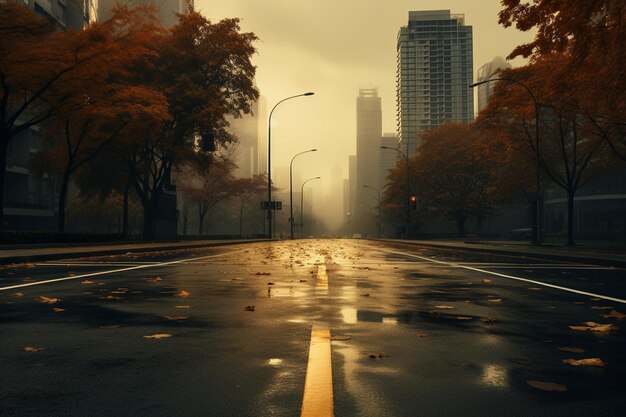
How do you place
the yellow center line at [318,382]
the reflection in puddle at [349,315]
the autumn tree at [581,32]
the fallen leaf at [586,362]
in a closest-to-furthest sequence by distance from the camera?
the yellow center line at [318,382] → the fallen leaf at [586,362] → the reflection in puddle at [349,315] → the autumn tree at [581,32]

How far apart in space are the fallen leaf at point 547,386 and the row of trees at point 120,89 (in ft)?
90.3

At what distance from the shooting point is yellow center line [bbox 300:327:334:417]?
10.4ft

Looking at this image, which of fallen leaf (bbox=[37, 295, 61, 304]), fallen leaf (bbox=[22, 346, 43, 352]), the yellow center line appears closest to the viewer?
the yellow center line

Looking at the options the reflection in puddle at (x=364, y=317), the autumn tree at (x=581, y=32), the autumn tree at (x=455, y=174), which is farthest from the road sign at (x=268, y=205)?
the reflection in puddle at (x=364, y=317)

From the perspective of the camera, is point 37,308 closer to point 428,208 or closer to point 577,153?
point 577,153

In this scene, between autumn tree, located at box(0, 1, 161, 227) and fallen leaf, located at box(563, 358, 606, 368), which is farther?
autumn tree, located at box(0, 1, 161, 227)

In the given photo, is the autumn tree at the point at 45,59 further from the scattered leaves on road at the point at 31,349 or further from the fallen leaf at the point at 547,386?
the fallen leaf at the point at 547,386

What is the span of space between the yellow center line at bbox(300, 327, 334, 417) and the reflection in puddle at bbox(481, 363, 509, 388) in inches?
40.7

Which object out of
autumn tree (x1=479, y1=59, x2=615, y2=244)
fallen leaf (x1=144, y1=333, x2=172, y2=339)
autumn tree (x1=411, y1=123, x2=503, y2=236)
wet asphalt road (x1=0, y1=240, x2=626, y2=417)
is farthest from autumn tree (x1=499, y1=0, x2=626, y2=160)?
autumn tree (x1=411, y1=123, x2=503, y2=236)

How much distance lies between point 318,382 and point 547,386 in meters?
1.44

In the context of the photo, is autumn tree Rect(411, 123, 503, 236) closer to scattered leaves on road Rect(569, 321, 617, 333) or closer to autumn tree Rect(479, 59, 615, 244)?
autumn tree Rect(479, 59, 615, 244)

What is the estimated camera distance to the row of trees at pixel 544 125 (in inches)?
691

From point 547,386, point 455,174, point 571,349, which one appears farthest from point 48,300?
point 455,174

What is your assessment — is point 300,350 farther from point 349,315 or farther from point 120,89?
point 120,89
